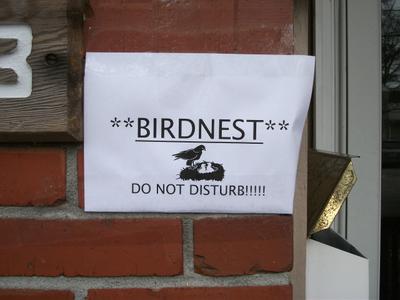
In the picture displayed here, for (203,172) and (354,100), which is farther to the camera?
(354,100)

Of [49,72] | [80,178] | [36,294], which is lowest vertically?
[36,294]

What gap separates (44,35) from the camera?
27.6 inches

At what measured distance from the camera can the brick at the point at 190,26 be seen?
73 centimetres

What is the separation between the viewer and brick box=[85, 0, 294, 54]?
2.39 ft

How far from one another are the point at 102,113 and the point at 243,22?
9.5 inches

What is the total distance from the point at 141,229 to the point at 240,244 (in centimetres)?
15

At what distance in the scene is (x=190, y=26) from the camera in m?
0.73

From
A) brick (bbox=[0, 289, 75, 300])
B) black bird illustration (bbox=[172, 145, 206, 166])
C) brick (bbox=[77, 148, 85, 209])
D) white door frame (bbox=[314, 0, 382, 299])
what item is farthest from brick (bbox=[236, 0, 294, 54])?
white door frame (bbox=[314, 0, 382, 299])

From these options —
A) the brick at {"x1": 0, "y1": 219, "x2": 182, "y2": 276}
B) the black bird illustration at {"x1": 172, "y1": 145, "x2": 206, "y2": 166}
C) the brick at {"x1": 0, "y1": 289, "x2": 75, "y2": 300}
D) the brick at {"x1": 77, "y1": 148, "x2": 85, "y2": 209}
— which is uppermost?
the black bird illustration at {"x1": 172, "y1": 145, "x2": 206, "y2": 166}

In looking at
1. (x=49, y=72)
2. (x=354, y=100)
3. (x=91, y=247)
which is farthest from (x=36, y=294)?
(x=354, y=100)

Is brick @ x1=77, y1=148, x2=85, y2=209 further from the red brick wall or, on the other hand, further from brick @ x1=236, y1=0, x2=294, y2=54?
brick @ x1=236, y1=0, x2=294, y2=54

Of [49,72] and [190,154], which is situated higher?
[49,72]

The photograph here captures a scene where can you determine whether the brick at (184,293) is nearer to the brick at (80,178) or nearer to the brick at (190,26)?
the brick at (80,178)

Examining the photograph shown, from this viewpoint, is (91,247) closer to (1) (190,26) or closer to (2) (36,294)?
(2) (36,294)
